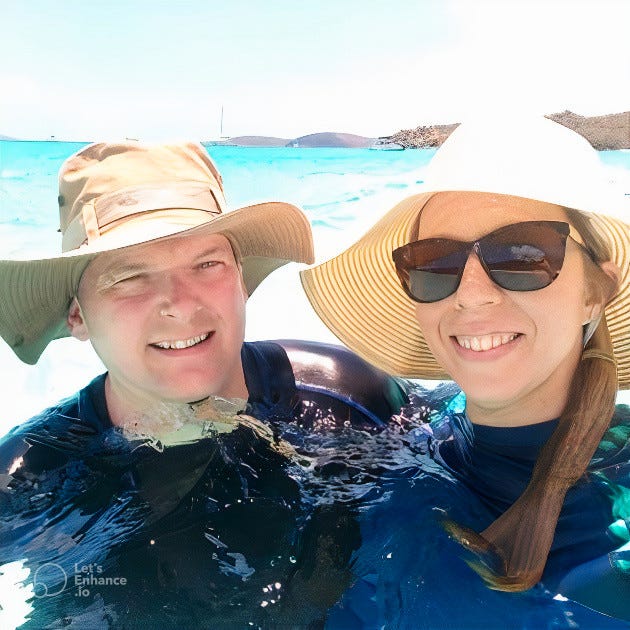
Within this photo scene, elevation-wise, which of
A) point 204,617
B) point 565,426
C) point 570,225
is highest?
point 570,225

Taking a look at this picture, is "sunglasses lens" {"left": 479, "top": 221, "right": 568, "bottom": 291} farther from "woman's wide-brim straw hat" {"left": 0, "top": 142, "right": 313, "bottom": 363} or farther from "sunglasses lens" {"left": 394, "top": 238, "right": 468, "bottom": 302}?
"woman's wide-brim straw hat" {"left": 0, "top": 142, "right": 313, "bottom": 363}

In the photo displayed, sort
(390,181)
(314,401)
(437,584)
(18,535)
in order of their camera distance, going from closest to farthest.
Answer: (437,584)
(18,535)
(314,401)
(390,181)

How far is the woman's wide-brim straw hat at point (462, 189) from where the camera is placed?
183 cm

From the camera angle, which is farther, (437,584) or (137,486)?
(137,486)

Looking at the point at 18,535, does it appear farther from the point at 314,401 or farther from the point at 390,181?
the point at 390,181

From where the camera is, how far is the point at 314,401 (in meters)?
2.60

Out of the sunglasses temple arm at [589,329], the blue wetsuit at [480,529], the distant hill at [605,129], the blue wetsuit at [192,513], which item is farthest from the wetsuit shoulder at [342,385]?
the distant hill at [605,129]

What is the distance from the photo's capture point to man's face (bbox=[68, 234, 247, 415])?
216cm

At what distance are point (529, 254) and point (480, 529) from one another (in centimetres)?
91

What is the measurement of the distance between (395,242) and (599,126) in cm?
3060

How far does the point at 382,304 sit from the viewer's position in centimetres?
271

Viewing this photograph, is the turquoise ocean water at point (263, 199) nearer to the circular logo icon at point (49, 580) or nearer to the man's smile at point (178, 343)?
the man's smile at point (178, 343)

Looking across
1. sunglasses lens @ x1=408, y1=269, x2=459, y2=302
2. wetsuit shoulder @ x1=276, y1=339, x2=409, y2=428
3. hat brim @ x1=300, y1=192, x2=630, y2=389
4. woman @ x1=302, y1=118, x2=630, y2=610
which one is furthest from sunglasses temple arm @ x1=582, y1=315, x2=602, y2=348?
wetsuit shoulder @ x1=276, y1=339, x2=409, y2=428

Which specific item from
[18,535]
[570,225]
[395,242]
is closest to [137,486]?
[18,535]
